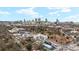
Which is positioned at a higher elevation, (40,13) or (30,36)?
(40,13)

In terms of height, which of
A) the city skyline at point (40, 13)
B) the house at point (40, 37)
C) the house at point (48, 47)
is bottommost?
the house at point (48, 47)

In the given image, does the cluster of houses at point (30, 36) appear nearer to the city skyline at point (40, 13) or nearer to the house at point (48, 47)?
the house at point (48, 47)

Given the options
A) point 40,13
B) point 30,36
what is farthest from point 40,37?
point 40,13

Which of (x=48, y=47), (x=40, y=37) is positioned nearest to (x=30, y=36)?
(x=40, y=37)

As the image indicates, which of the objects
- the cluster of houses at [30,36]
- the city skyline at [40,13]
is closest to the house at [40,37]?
the cluster of houses at [30,36]

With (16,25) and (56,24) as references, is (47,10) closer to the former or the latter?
(56,24)

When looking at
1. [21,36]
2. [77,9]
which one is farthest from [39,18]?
[77,9]

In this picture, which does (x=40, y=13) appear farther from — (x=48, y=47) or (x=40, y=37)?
(x=48, y=47)

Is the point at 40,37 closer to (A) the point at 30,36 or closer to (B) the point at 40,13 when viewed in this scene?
(A) the point at 30,36
